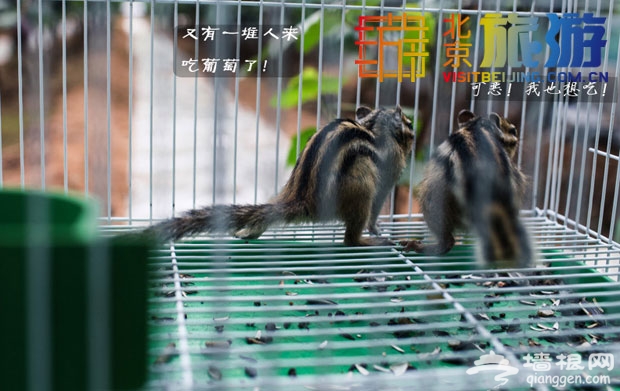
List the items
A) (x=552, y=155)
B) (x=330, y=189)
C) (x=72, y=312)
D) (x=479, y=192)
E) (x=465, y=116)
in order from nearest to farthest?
1. (x=72, y=312)
2. (x=479, y=192)
3. (x=330, y=189)
4. (x=465, y=116)
5. (x=552, y=155)

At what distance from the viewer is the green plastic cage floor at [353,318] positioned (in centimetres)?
265

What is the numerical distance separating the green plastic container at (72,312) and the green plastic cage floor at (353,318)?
34 centimetres

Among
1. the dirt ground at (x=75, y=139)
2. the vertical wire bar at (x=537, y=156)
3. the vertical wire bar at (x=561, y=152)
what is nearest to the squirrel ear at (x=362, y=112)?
the vertical wire bar at (x=537, y=156)

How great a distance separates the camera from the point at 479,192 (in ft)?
12.0

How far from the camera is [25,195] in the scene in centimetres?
228

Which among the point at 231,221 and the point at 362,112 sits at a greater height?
the point at 362,112

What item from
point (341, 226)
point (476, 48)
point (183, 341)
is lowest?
point (183, 341)

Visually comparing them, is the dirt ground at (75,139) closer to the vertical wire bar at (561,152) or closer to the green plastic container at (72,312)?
the green plastic container at (72,312)

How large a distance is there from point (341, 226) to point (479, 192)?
1032 mm

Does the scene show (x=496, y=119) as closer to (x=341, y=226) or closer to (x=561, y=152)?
(x=561, y=152)

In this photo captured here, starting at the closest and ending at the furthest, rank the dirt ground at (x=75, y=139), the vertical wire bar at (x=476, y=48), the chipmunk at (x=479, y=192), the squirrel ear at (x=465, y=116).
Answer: the chipmunk at (x=479, y=192) → the squirrel ear at (x=465, y=116) → the vertical wire bar at (x=476, y=48) → the dirt ground at (x=75, y=139)

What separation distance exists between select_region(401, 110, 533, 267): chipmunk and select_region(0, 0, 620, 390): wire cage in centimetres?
14

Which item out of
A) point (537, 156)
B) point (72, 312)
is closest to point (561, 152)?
point (537, 156)

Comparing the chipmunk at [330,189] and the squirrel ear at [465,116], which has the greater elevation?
the squirrel ear at [465,116]
